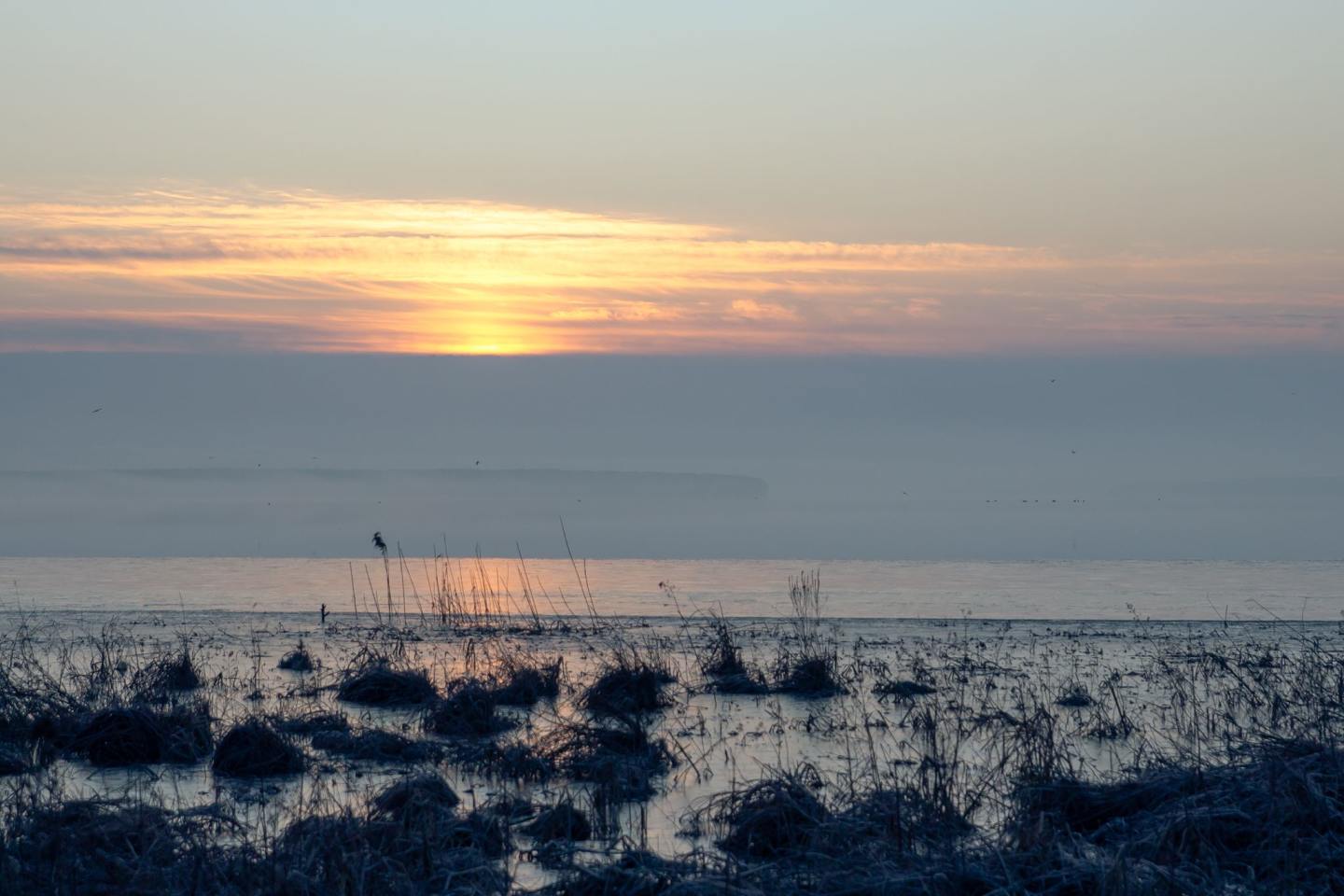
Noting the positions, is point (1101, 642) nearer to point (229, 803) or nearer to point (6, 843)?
point (229, 803)

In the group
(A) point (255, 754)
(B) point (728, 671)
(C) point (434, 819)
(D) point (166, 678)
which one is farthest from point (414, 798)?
(B) point (728, 671)

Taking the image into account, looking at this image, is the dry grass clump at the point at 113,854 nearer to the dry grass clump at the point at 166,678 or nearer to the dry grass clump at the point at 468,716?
the dry grass clump at the point at 468,716

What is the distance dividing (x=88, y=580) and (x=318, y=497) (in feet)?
386

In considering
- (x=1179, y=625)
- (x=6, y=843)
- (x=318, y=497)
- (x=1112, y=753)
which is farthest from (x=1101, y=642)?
(x=318, y=497)

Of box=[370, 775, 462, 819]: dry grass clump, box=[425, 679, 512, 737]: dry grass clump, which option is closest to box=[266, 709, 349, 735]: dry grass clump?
box=[425, 679, 512, 737]: dry grass clump

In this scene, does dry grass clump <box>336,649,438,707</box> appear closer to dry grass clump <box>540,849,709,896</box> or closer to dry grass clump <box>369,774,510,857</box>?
dry grass clump <box>369,774,510,857</box>

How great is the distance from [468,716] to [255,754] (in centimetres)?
270

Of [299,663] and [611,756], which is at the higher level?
[299,663]

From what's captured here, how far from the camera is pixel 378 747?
43.9 feet

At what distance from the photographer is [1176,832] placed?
940 centimetres

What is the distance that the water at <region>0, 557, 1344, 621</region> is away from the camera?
3023cm

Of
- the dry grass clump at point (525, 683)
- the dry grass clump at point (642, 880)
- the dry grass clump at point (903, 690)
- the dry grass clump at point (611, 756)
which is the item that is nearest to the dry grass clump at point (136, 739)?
the dry grass clump at point (611, 756)

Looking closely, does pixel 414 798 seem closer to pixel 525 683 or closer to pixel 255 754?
pixel 255 754

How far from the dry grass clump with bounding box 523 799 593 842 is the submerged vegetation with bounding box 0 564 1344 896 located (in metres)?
0.02
